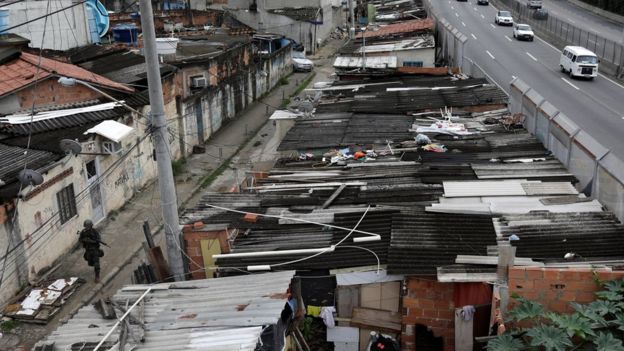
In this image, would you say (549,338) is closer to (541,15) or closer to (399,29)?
(399,29)

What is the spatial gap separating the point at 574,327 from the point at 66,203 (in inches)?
585

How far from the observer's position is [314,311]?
11531 mm

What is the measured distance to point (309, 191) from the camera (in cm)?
1427

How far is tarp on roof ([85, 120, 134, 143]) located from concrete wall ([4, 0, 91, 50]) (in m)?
13.3

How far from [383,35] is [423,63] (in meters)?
5.82

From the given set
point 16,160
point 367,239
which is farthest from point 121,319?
point 16,160

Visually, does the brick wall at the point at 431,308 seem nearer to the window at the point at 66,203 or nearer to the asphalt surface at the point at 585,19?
the window at the point at 66,203

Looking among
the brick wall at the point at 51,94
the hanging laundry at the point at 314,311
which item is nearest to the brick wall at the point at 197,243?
the hanging laundry at the point at 314,311

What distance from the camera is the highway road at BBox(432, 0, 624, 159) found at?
28281 mm

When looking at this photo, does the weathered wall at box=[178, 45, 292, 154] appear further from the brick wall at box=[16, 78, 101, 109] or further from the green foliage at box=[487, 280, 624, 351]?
the green foliage at box=[487, 280, 624, 351]

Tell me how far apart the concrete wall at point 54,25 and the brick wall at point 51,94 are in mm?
10152

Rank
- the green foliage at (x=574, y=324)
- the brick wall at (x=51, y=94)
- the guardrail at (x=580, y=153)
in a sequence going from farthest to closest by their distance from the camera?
the brick wall at (x=51, y=94)
the guardrail at (x=580, y=153)
the green foliage at (x=574, y=324)

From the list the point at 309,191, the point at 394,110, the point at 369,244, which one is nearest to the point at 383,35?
the point at 394,110

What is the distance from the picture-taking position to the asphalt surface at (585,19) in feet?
183
